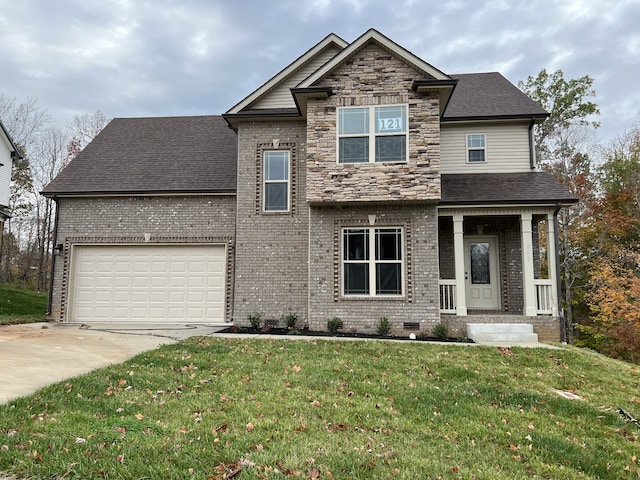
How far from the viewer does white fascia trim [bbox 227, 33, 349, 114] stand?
1180cm

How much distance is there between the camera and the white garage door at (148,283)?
39.9 ft

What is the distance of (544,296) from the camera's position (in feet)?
35.2

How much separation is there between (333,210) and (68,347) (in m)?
6.56

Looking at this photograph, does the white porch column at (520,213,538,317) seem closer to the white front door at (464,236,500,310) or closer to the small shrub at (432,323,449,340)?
the white front door at (464,236,500,310)

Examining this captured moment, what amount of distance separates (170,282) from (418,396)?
30.2 feet

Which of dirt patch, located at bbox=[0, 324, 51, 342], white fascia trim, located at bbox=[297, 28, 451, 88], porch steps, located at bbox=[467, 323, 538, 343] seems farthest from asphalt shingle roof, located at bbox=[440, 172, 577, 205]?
dirt patch, located at bbox=[0, 324, 51, 342]

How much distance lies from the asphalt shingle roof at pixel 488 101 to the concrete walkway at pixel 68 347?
679cm

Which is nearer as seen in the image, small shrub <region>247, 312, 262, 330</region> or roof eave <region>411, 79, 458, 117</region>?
roof eave <region>411, 79, 458, 117</region>

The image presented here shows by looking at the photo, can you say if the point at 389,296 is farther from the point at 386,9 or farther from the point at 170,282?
the point at 386,9

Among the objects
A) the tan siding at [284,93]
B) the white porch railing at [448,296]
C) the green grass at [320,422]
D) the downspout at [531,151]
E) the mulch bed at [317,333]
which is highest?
the tan siding at [284,93]

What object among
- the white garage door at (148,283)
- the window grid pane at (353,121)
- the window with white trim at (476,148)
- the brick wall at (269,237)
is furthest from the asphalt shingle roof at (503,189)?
the white garage door at (148,283)

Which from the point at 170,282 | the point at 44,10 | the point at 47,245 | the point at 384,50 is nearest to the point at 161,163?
the point at 170,282

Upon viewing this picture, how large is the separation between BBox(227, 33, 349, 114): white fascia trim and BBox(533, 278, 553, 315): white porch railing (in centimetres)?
840

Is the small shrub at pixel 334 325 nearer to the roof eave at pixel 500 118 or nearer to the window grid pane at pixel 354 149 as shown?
the window grid pane at pixel 354 149
